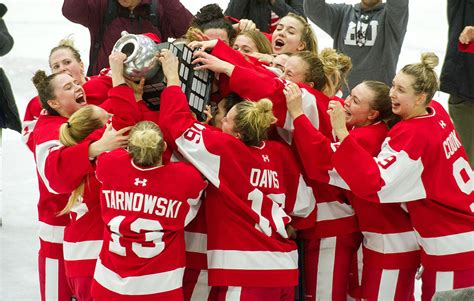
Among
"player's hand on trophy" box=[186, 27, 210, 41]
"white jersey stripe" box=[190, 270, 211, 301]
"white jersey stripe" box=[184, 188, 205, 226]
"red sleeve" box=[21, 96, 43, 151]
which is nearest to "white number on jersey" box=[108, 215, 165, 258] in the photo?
"white jersey stripe" box=[184, 188, 205, 226]

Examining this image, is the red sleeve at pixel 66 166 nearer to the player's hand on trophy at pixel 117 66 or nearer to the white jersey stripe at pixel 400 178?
the player's hand on trophy at pixel 117 66

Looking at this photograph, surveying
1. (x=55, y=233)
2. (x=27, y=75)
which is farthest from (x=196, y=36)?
(x=27, y=75)

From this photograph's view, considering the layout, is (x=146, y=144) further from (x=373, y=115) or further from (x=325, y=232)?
(x=373, y=115)

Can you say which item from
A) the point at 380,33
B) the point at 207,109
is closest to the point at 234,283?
the point at 207,109

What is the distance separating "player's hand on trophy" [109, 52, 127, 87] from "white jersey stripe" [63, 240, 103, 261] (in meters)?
0.71

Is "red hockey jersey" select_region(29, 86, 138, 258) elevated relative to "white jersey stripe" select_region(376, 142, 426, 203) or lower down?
lower down

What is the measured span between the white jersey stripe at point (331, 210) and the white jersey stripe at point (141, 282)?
759 mm

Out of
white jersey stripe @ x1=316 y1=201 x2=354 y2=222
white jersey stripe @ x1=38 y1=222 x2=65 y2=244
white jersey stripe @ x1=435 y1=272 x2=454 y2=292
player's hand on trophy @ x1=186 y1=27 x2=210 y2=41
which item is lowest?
white jersey stripe @ x1=38 y1=222 x2=65 y2=244

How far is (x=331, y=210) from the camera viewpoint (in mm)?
3928

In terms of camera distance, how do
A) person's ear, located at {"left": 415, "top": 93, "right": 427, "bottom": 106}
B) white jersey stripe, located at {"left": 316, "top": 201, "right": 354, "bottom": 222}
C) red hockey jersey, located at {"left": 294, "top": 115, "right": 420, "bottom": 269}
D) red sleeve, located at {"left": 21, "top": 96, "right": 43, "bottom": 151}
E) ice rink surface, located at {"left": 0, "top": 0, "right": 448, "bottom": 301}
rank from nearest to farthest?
1. person's ear, located at {"left": 415, "top": 93, "right": 427, "bottom": 106}
2. red hockey jersey, located at {"left": 294, "top": 115, "right": 420, "bottom": 269}
3. white jersey stripe, located at {"left": 316, "top": 201, "right": 354, "bottom": 222}
4. red sleeve, located at {"left": 21, "top": 96, "right": 43, "bottom": 151}
5. ice rink surface, located at {"left": 0, "top": 0, "right": 448, "bottom": 301}

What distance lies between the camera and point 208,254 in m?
3.65

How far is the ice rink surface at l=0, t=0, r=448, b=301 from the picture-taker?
505 centimetres

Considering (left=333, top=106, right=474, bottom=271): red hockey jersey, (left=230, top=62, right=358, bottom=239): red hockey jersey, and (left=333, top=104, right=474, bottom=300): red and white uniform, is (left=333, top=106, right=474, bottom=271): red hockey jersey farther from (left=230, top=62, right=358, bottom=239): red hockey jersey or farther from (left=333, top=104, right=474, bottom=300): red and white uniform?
(left=230, top=62, right=358, bottom=239): red hockey jersey

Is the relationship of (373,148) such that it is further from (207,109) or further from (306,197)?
(207,109)
